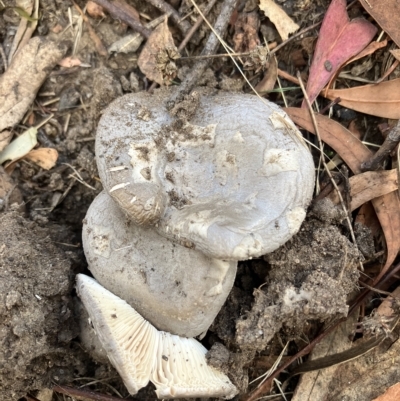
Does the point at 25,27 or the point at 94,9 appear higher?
the point at 94,9

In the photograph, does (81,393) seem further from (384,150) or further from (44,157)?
(384,150)

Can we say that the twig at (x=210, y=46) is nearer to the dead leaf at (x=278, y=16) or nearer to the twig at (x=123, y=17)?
the dead leaf at (x=278, y=16)

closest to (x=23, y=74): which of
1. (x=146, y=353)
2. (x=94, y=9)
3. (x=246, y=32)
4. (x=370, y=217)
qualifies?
(x=94, y=9)

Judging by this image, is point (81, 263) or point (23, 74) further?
point (23, 74)

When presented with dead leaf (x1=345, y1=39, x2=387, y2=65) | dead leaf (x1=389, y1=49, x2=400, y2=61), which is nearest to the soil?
dead leaf (x1=345, y1=39, x2=387, y2=65)

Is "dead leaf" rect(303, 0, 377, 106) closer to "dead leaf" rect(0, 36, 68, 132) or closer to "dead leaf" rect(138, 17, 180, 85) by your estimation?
"dead leaf" rect(138, 17, 180, 85)

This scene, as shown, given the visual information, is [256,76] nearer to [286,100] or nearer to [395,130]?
[286,100]

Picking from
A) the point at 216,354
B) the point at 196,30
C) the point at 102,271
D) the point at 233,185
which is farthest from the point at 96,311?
the point at 196,30
